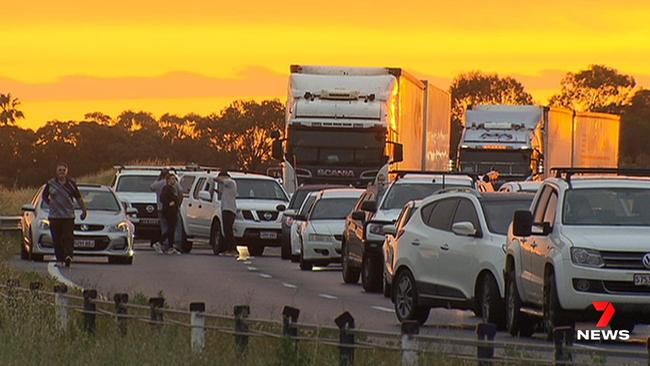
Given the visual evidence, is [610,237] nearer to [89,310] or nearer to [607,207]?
[607,207]

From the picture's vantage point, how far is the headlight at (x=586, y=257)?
2009 centimetres

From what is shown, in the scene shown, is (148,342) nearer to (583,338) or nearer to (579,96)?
(583,338)

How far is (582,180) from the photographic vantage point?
21484 millimetres

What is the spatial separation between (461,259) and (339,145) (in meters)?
23.9

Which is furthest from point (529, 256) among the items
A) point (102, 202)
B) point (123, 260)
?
point (102, 202)

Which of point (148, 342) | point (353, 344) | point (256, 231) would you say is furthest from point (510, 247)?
point (256, 231)

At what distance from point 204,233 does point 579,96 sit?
123 m

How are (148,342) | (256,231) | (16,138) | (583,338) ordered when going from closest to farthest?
(148,342) → (583,338) → (256,231) → (16,138)

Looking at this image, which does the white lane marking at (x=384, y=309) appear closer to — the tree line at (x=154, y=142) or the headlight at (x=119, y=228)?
the headlight at (x=119, y=228)

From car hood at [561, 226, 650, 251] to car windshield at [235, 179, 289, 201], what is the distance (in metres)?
27.4

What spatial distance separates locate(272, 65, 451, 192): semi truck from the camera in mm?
46406

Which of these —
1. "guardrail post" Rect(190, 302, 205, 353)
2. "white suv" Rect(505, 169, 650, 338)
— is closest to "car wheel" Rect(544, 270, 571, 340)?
"white suv" Rect(505, 169, 650, 338)

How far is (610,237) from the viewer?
20.2 m

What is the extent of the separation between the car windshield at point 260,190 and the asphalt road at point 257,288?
280 centimetres
